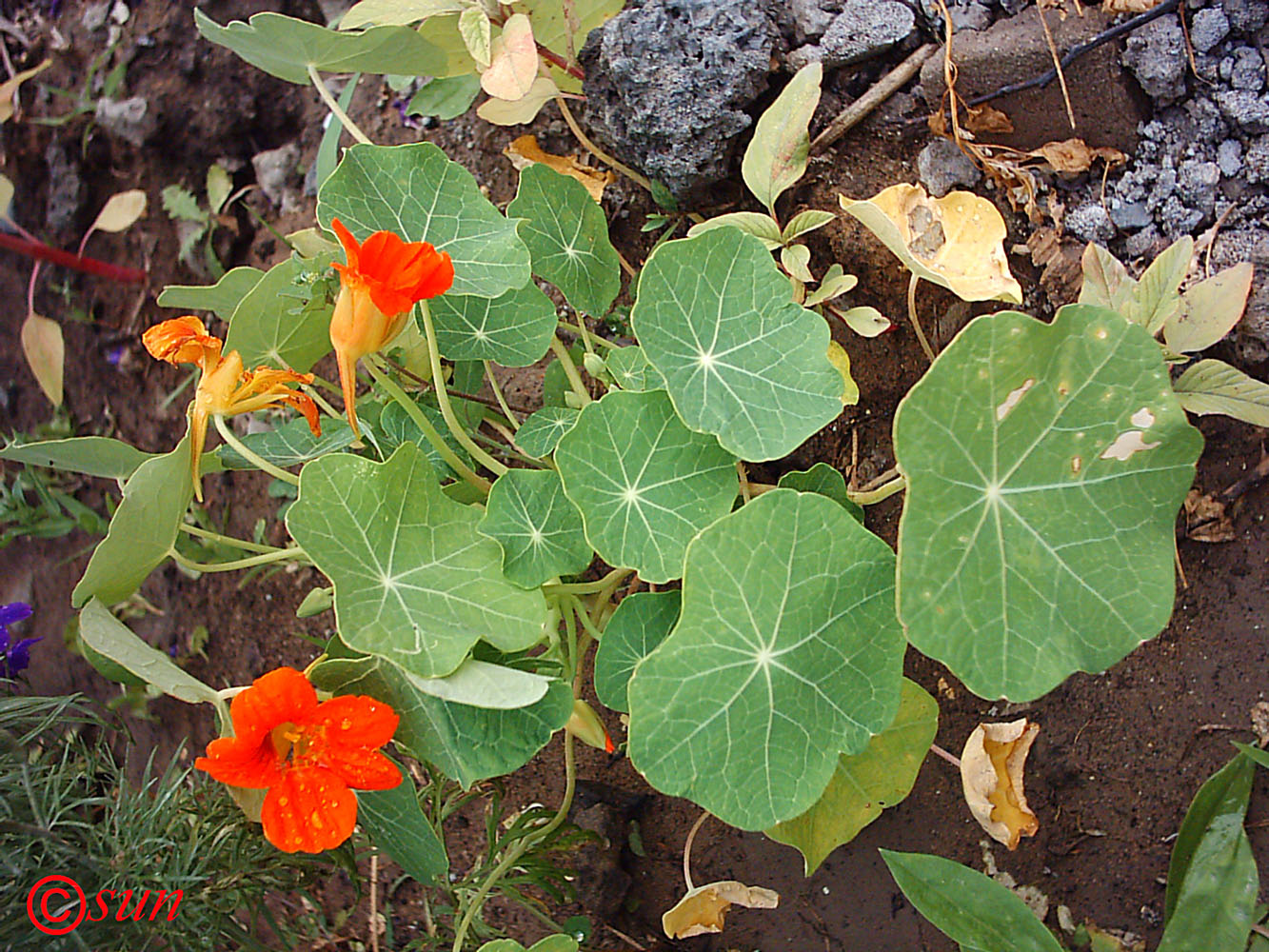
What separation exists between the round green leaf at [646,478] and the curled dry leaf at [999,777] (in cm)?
47

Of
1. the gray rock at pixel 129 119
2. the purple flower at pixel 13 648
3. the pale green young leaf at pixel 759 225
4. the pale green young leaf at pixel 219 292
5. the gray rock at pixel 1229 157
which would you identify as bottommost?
the purple flower at pixel 13 648

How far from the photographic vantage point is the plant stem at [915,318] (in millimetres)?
1343

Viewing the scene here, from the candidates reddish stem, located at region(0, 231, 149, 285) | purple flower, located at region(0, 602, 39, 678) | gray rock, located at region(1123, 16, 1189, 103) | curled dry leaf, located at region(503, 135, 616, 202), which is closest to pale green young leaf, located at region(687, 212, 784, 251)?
curled dry leaf, located at region(503, 135, 616, 202)

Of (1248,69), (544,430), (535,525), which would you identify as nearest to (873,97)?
(1248,69)

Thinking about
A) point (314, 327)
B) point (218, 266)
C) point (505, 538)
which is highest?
point (314, 327)

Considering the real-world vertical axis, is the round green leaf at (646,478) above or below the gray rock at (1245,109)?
below

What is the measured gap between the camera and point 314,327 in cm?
136

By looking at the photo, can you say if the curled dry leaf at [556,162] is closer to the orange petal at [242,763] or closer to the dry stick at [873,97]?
the dry stick at [873,97]

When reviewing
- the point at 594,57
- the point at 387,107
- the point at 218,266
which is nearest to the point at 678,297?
the point at 594,57

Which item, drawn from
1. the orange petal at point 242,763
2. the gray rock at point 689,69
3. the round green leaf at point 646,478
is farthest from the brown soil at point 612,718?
the orange petal at point 242,763

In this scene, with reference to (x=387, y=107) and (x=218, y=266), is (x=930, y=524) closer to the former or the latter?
(x=387, y=107)

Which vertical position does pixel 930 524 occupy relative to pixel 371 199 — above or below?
below

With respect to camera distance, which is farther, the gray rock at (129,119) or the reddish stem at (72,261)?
the gray rock at (129,119)

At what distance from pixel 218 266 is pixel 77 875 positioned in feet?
4.30
